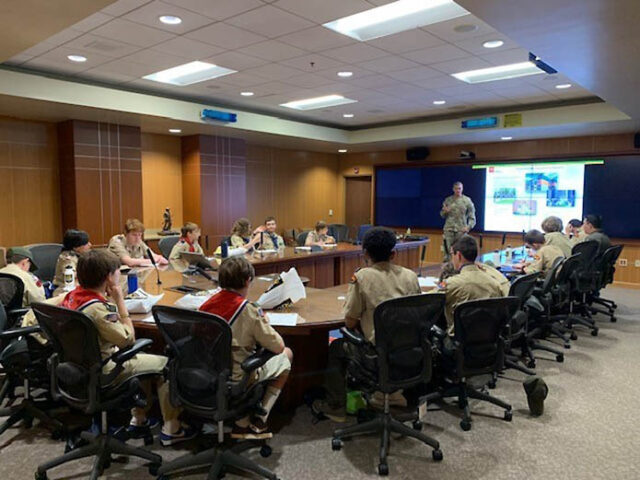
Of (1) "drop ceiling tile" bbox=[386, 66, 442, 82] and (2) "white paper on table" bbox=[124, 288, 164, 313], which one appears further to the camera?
(1) "drop ceiling tile" bbox=[386, 66, 442, 82]

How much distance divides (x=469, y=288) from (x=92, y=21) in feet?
12.4

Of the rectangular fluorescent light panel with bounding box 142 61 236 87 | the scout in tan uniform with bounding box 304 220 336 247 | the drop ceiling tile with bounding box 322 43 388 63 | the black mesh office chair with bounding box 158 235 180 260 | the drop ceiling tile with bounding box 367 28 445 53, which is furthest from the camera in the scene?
the scout in tan uniform with bounding box 304 220 336 247

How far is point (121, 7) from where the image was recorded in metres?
3.70

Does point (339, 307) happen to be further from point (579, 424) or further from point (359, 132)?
→ point (359, 132)

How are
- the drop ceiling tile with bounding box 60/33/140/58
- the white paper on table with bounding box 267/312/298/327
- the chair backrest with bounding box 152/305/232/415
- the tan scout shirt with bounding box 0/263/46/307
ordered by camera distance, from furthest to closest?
the drop ceiling tile with bounding box 60/33/140/58 < the tan scout shirt with bounding box 0/263/46/307 < the white paper on table with bounding box 267/312/298/327 < the chair backrest with bounding box 152/305/232/415

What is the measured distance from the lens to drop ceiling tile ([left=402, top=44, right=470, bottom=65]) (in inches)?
186

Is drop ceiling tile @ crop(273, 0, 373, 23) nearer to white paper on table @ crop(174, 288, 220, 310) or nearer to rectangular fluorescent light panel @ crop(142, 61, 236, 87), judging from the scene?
rectangular fluorescent light panel @ crop(142, 61, 236, 87)

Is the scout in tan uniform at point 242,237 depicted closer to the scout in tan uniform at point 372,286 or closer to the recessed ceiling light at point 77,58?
the recessed ceiling light at point 77,58

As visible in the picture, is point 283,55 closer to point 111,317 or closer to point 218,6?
point 218,6

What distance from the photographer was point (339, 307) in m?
3.29

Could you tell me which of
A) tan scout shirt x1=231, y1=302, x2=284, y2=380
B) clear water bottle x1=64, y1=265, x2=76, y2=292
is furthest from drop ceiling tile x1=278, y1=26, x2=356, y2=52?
tan scout shirt x1=231, y1=302, x2=284, y2=380

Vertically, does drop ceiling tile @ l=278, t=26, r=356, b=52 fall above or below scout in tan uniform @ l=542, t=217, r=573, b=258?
above

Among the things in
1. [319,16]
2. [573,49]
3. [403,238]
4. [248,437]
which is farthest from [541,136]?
[248,437]

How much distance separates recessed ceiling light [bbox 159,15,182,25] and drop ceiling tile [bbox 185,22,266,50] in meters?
0.24
